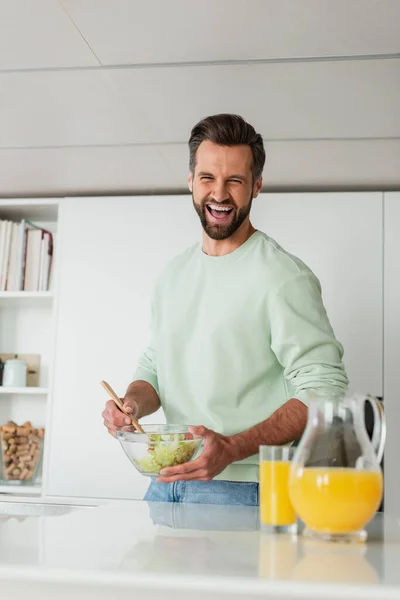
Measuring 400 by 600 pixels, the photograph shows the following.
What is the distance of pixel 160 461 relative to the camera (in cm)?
130

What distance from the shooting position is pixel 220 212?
1831 millimetres

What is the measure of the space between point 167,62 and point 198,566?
5.95 feet

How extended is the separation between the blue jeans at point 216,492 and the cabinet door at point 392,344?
1.77 m

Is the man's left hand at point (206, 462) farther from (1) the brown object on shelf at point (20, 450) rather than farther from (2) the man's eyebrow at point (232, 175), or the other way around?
(1) the brown object on shelf at point (20, 450)

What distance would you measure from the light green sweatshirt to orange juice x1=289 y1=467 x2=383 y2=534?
0.61 meters

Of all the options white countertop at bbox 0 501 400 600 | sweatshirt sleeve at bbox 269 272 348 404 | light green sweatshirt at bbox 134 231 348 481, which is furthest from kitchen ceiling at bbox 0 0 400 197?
white countertop at bbox 0 501 400 600

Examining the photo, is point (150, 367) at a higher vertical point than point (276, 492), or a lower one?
higher

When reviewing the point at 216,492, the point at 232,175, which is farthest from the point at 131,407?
the point at 232,175

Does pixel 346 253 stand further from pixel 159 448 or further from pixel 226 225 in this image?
pixel 159 448

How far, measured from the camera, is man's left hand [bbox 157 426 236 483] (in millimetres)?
1289

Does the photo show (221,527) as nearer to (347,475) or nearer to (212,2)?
(347,475)

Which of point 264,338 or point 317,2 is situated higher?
point 317,2

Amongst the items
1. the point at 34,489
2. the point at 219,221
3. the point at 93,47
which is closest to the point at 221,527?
the point at 219,221

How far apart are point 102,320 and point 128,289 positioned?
18 cm
